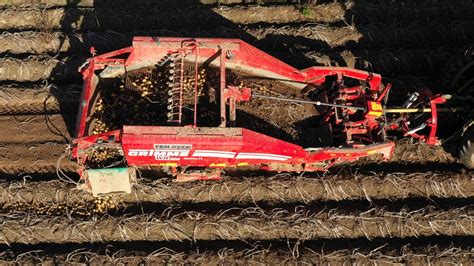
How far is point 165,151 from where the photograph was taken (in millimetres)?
6742

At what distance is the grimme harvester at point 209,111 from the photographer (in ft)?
22.5

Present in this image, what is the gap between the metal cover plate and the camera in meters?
7.14

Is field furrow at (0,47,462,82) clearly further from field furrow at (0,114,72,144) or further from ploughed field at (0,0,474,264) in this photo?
field furrow at (0,114,72,144)

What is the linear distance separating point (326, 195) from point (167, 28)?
4.47m

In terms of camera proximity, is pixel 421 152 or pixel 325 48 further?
pixel 325 48

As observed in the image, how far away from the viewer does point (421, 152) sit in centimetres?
828

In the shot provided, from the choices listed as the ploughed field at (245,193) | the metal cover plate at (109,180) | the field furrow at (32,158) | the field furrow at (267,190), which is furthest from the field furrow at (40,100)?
the metal cover plate at (109,180)

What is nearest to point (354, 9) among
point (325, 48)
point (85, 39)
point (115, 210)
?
point (325, 48)

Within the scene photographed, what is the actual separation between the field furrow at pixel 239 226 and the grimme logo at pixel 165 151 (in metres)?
1.14

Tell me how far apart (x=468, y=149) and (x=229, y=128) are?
3.85 metres

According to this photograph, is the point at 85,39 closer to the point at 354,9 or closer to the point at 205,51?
the point at 205,51

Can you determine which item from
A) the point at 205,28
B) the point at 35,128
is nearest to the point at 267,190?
the point at 205,28

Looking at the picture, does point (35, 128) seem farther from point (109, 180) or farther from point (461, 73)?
point (461, 73)

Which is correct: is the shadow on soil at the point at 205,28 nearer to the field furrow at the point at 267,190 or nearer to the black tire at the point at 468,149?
the black tire at the point at 468,149
